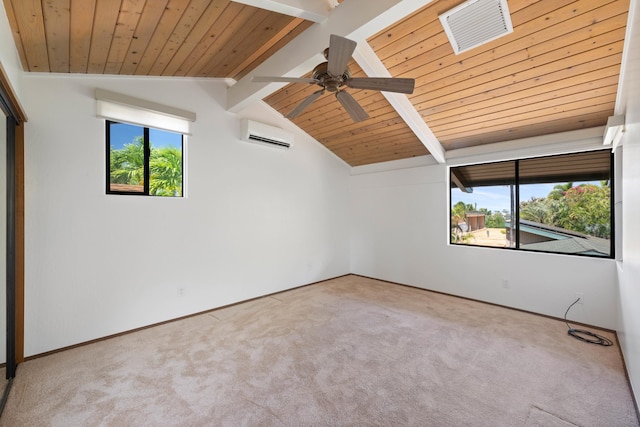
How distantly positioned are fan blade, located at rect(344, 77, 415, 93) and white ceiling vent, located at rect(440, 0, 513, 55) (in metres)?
0.75

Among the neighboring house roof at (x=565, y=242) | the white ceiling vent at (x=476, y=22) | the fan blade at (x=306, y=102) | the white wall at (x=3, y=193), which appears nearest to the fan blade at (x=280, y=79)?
the fan blade at (x=306, y=102)

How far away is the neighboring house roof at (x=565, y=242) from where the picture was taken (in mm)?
3214

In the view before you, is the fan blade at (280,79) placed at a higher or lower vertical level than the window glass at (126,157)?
higher

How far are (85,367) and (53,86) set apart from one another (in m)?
2.48

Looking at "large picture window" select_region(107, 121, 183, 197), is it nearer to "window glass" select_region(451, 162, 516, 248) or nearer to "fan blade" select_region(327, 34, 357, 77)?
"fan blade" select_region(327, 34, 357, 77)

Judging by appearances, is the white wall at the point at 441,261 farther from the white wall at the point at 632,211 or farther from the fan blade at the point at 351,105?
the fan blade at the point at 351,105

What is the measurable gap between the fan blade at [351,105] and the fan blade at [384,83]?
0.55ft

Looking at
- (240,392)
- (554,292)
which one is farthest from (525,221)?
(240,392)

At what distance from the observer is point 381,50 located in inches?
105

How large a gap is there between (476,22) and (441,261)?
10.7 ft

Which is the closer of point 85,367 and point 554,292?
point 85,367

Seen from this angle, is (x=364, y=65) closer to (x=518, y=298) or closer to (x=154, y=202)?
(x=154, y=202)

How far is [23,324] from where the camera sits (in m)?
2.36

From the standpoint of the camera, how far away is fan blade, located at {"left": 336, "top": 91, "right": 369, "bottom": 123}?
2.29 metres
